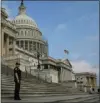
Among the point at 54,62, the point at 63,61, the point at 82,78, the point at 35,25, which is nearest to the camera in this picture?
the point at 54,62

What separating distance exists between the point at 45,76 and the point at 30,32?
242 ft

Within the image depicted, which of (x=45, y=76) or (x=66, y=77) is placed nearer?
(x=45, y=76)

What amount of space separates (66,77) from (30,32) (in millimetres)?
23817

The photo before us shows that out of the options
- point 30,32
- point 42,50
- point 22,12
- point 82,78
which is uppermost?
point 22,12

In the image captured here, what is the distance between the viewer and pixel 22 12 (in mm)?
122875

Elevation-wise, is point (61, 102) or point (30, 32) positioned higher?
point (30, 32)

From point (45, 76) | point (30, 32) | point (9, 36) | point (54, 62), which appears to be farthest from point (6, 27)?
point (30, 32)

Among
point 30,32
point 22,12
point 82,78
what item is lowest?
point 82,78

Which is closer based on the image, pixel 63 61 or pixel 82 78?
pixel 63 61

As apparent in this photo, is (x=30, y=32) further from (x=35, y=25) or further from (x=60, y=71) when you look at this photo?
(x=60, y=71)

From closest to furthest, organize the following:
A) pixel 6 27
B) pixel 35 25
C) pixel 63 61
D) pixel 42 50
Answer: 1. pixel 6 27
2. pixel 63 61
3. pixel 42 50
4. pixel 35 25

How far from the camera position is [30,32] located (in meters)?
113

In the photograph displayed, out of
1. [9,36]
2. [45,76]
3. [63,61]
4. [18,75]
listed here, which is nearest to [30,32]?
[63,61]

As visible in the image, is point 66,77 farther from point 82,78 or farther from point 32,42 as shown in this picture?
point 82,78
